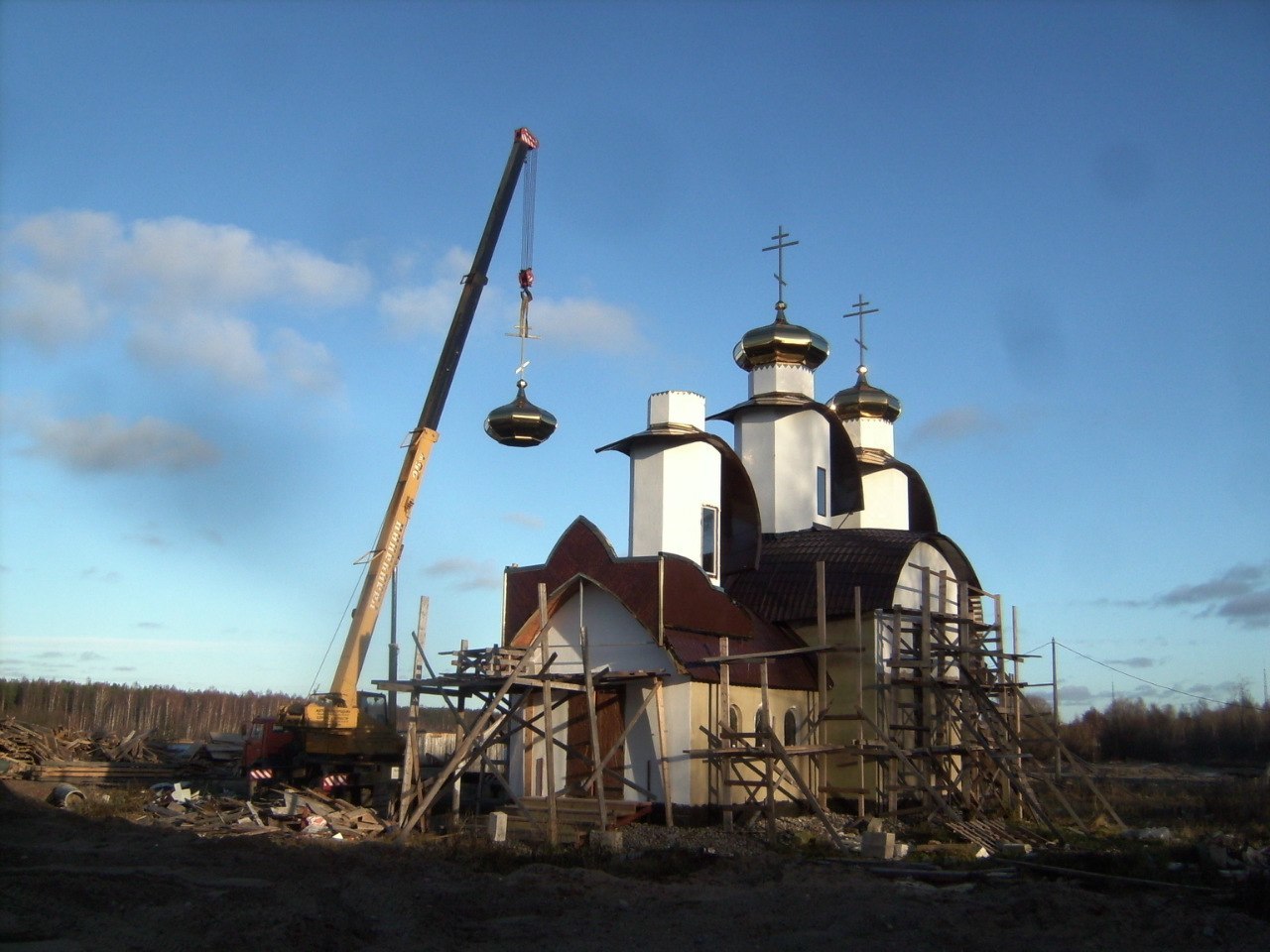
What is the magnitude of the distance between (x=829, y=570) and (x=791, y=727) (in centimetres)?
272

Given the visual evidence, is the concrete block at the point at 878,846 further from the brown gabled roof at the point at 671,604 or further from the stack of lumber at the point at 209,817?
the stack of lumber at the point at 209,817

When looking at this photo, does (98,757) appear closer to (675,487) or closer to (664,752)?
(675,487)

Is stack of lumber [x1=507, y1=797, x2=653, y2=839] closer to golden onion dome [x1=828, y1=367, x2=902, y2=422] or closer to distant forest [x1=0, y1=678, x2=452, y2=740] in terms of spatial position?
golden onion dome [x1=828, y1=367, x2=902, y2=422]

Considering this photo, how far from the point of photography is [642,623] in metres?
18.1

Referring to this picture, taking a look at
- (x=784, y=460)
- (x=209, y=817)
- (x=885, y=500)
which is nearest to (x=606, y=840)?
(x=209, y=817)

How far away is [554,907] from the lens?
36.0 feet

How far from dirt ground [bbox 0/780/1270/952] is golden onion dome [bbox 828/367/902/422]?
52.6 feet

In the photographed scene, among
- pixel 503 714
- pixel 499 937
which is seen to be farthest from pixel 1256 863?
pixel 503 714

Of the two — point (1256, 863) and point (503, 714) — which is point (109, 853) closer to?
point (503, 714)

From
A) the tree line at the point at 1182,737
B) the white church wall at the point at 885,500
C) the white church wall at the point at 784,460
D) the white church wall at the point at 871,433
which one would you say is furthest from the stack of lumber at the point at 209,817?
the tree line at the point at 1182,737

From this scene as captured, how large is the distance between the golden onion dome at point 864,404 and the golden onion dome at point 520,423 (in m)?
11.3

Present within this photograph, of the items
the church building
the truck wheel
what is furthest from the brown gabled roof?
the truck wheel

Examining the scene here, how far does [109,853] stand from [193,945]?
5.97 metres

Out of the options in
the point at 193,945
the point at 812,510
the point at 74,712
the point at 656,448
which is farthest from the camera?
the point at 74,712
